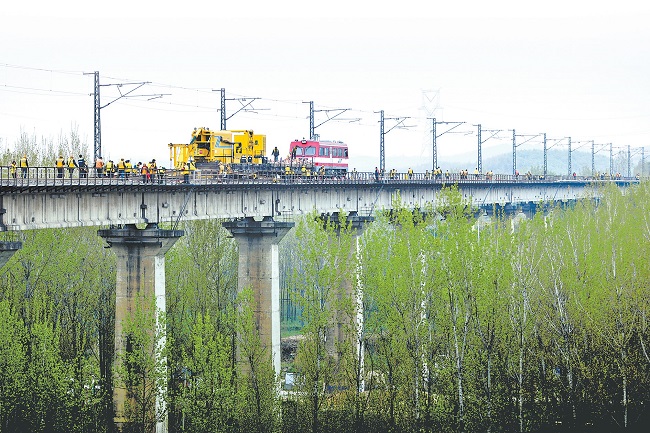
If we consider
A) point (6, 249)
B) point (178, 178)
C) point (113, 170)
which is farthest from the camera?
point (178, 178)

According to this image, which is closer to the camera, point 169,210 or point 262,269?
point 169,210

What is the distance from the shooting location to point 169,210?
49750 mm

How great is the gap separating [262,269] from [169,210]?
9.47 meters

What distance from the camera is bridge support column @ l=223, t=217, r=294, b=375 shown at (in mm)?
57281

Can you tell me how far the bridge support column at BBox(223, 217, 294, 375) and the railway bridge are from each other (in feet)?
0.18

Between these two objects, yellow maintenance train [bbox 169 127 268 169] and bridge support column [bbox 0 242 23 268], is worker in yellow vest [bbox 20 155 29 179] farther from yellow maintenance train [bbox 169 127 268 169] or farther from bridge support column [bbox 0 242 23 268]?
yellow maintenance train [bbox 169 127 268 169]

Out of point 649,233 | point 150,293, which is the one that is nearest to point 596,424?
point 649,233

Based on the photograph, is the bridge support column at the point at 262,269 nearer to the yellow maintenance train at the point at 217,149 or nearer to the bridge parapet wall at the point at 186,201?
the bridge parapet wall at the point at 186,201

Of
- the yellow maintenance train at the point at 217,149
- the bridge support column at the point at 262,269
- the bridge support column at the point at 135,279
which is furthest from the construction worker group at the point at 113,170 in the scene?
the yellow maintenance train at the point at 217,149

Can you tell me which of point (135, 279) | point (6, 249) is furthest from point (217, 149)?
point (6, 249)

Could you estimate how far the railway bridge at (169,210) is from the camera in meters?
41.5

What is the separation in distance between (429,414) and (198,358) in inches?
448

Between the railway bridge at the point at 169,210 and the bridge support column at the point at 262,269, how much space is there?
0.06 m

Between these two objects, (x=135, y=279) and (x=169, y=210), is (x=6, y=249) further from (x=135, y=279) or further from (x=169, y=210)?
(x=169, y=210)
